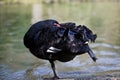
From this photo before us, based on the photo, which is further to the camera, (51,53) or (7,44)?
(7,44)

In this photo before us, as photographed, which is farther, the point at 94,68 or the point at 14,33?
the point at 14,33

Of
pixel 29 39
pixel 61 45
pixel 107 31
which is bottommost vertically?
pixel 61 45

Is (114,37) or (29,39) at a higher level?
(114,37)

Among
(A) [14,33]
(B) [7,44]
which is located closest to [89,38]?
(B) [7,44]

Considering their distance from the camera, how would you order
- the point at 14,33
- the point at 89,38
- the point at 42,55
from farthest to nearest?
the point at 14,33
the point at 42,55
the point at 89,38

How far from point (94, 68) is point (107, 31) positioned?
795 cm

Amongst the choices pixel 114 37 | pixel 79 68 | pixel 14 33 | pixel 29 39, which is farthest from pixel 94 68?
pixel 14 33

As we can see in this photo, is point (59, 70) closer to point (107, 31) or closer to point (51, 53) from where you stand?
point (51, 53)

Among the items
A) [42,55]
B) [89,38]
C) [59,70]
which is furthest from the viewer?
[59,70]

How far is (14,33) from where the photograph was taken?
1703 centimetres

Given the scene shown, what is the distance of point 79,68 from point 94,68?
40 cm

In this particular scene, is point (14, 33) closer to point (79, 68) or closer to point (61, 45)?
point (79, 68)

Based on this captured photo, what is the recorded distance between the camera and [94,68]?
10016mm

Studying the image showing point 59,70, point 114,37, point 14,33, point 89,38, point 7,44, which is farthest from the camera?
point 14,33
